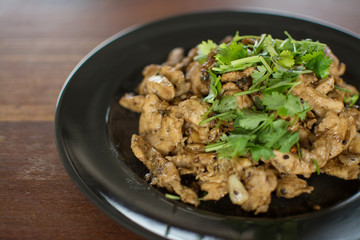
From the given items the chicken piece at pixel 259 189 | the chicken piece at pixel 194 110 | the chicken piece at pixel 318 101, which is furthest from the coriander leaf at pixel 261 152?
the chicken piece at pixel 318 101

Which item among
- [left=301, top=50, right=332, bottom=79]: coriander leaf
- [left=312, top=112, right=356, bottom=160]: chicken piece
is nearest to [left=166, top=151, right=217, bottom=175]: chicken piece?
[left=312, top=112, right=356, bottom=160]: chicken piece

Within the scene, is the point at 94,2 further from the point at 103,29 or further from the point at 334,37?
the point at 334,37

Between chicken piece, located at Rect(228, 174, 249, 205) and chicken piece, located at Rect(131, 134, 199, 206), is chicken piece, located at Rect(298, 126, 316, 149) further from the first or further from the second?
chicken piece, located at Rect(131, 134, 199, 206)

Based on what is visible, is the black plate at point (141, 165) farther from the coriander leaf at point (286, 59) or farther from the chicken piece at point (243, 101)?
the coriander leaf at point (286, 59)

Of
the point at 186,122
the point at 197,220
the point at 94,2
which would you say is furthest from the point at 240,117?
the point at 94,2

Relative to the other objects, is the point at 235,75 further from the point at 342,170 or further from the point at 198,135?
the point at 342,170

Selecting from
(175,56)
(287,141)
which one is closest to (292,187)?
(287,141)
